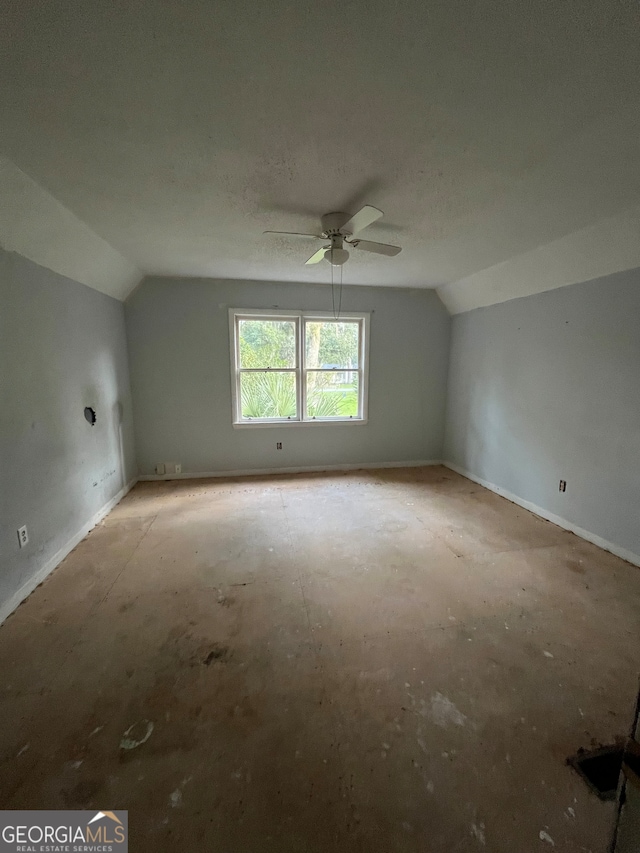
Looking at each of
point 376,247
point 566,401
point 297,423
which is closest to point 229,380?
point 297,423

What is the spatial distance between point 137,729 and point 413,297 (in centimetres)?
478

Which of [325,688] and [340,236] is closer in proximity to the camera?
[325,688]

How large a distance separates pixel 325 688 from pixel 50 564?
6.86ft

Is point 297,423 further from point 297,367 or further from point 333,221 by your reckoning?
point 333,221

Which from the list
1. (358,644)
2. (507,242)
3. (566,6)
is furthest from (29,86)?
(507,242)

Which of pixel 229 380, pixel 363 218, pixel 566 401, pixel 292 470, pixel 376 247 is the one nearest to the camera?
pixel 363 218

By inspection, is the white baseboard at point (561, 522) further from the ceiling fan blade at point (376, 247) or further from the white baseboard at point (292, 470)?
the ceiling fan blade at point (376, 247)

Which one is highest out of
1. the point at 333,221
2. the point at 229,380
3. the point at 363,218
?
the point at 333,221

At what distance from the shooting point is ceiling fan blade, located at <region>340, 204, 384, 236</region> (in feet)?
6.02

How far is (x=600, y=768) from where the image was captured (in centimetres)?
123

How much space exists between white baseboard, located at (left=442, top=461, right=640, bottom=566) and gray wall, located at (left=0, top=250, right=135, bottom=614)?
4.12 meters

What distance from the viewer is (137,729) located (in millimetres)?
A: 1366

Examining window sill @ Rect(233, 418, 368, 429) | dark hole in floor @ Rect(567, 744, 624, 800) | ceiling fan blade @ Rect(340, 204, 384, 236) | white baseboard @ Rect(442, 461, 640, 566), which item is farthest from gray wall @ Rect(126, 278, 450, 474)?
dark hole in floor @ Rect(567, 744, 624, 800)

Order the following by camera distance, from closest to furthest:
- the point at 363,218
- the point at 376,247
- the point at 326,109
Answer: the point at 326,109 → the point at 363,218 → the point at 376,247
